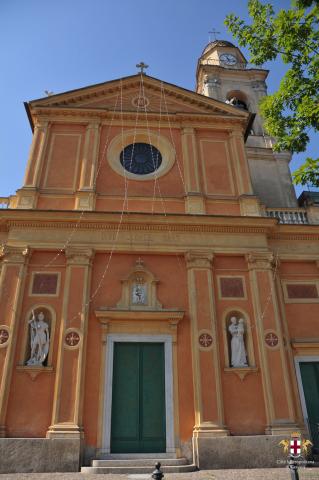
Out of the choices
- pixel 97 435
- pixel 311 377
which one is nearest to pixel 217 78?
pixel 311 377

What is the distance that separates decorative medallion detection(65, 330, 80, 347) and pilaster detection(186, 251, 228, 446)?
2999 mm

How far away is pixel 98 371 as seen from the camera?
407 inches

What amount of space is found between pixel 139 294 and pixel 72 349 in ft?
7.53

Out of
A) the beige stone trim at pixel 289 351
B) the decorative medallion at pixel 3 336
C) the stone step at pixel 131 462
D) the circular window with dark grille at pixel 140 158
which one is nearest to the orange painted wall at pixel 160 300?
the stone step at pixel 131 462

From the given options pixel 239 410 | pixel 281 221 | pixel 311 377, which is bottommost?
pixel 239 410

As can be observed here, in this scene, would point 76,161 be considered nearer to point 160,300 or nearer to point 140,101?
point 140,101

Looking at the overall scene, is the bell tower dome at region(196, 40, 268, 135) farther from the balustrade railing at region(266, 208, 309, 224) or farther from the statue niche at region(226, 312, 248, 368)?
the statue niche at region(226, 312, 248, 368)

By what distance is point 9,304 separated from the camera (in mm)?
10719

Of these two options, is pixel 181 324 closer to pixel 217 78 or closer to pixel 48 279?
pixel 48 279

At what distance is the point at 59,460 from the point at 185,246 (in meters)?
6.21

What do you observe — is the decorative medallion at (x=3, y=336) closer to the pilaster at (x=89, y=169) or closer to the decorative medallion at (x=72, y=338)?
the decorative medallion at (x=72, y=338)

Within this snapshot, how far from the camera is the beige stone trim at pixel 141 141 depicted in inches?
525

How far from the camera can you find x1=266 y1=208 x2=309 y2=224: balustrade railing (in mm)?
13297

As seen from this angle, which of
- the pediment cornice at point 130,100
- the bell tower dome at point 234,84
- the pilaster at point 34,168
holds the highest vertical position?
the bell tower dome at point 234,84
